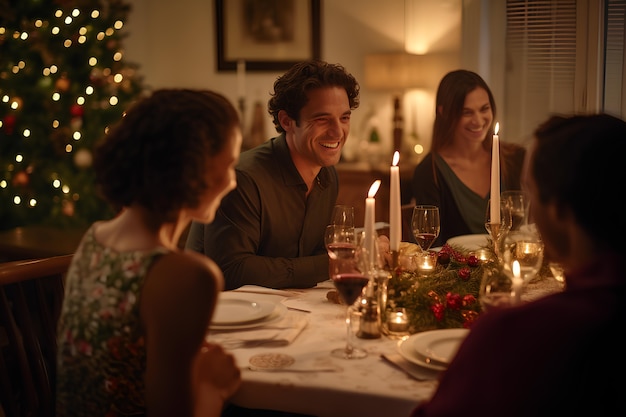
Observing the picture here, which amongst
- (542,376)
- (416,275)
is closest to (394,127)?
(416,275)

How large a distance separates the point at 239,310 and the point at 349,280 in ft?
1.12

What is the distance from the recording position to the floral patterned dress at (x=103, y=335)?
1.29m

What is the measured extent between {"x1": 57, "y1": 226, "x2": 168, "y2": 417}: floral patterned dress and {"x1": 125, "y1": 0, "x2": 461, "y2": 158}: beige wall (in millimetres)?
4698

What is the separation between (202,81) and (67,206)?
1924 mm

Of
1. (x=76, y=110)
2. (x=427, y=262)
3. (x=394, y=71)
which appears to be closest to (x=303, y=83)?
(x=427, y=262)

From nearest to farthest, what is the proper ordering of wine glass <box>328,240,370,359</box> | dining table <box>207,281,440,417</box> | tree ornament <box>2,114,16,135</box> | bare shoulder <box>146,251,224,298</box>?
bare shoulder <box>146,251,224,298</box>
dining table <box>207,281,440,417</box>
wine glass <box>328,240,370,359</box>
tree ornament <box>2,114,16,135</box>

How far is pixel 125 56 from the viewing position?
6504mm

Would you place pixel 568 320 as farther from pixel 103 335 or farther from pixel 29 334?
pixel 29 334

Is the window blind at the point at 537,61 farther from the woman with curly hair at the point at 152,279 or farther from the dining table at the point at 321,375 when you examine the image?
the woman with curly hair at the point at 152,279

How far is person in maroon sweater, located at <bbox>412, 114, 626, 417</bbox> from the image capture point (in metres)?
0.99

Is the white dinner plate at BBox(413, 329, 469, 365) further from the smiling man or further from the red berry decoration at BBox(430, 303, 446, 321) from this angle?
the smiling man

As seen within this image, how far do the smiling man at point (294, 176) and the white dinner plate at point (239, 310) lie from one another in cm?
48

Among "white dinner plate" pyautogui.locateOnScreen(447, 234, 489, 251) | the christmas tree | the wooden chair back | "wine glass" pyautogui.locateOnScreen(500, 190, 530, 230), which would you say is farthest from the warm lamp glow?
the wooden chair back

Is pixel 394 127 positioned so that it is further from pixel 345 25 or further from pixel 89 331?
pixel 89 331
